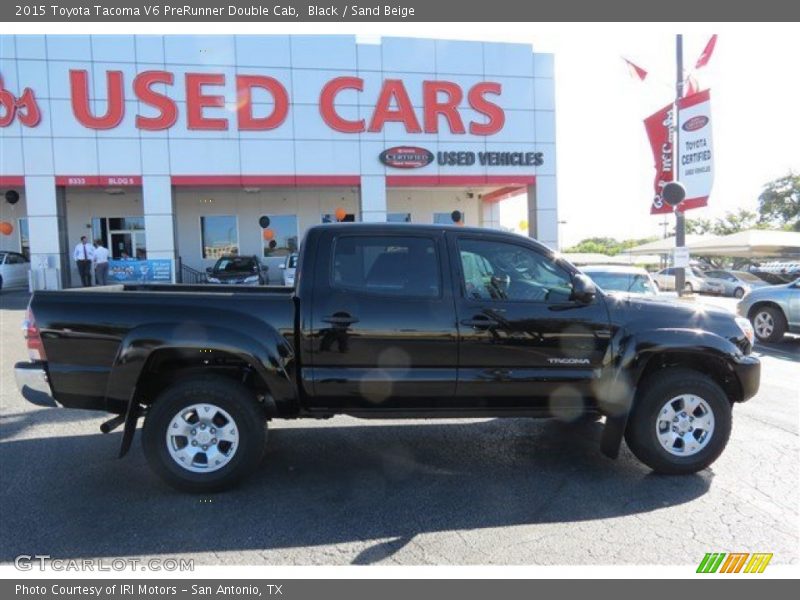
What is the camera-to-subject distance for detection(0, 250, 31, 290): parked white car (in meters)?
20.7

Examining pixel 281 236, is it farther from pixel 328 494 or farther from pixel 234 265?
pixel 328 494

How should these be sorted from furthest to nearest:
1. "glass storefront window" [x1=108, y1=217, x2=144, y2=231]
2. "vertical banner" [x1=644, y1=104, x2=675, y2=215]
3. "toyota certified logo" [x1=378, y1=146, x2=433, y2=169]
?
1. "glass storefront window" [x1=108, y1=217, x2=144, y2=231]
2. "toyota certified logo" [x1=378, y1=146, x2=433, y2=169]
3. "vertical banner" [x1=644, y1=104, x2=675, y2=215]

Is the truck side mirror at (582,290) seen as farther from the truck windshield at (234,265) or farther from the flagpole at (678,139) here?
the truck windshield at (234,265)

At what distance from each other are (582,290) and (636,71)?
33.7ft

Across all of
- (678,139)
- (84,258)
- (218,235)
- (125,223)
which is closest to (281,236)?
(218,235)

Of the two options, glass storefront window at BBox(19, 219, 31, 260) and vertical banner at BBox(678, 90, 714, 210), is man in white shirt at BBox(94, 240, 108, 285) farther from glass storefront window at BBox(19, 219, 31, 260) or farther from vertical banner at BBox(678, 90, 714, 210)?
vertical banner at BBox(678, 90, 714, 210)

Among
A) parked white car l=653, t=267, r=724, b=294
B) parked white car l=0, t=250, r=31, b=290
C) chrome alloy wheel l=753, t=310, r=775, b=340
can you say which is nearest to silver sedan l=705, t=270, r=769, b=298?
parked white car l=653, t=267, r=724, b=294

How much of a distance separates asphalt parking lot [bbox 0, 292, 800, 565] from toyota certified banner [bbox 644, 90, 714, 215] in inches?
264

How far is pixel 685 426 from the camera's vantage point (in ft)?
14.7

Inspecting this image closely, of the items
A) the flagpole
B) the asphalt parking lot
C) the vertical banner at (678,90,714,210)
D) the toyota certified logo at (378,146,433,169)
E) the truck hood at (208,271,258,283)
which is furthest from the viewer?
the toyota certified logo at (378,146,433,169)

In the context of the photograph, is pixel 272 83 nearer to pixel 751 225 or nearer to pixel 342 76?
pixel 342 76

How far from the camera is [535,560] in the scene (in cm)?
329

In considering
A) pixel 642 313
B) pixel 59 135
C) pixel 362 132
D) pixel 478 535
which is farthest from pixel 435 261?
pixel 59 135

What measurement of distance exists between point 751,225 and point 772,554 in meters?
70.3
